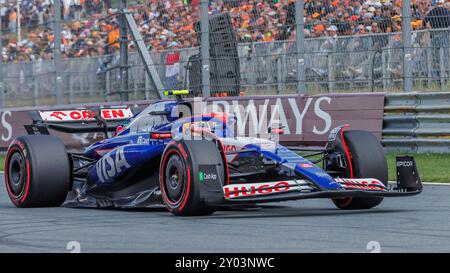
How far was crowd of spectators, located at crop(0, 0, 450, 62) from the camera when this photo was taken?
51.3 ft

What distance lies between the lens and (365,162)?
10086 millimetres

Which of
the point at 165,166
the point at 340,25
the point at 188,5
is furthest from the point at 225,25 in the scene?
the point at 165,166

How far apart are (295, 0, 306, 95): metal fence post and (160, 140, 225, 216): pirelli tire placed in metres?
6.89

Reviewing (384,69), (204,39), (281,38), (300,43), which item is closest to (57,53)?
(204,39)

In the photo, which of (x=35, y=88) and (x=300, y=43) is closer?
(x=300, y=43)

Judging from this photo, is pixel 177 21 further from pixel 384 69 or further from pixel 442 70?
pixel 442 70

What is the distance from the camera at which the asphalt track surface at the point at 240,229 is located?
24.4 ft

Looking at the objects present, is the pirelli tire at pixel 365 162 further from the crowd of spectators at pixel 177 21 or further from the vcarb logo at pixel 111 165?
the crowd of spectators at pixel 177 21

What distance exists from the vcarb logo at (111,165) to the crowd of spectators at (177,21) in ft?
A: 18.8

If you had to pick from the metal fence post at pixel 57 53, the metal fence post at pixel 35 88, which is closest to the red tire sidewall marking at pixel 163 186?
the metal fence post at pixel 57 53

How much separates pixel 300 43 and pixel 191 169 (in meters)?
7.42

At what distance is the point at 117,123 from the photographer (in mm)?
12555

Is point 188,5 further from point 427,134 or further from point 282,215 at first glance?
point 282,215

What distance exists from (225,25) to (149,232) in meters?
9.01
